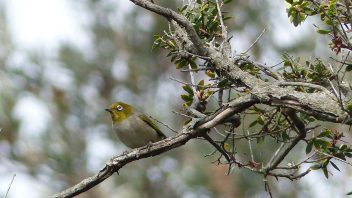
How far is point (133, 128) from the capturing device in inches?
259

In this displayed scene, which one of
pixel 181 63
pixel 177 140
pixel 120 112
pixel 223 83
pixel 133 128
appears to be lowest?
pixel 177 140

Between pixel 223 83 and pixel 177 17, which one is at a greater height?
pixel 177 17

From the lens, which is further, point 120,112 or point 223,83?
point 120,112

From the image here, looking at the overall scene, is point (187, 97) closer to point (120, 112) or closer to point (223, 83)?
point (223, 83)

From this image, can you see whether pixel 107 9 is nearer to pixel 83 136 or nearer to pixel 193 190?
pixel 83 136

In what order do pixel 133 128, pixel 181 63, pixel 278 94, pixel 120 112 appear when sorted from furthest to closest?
1. pixel 120 112
2. pixel 133 128
3. pixel 181 63
4. pixel 278 94

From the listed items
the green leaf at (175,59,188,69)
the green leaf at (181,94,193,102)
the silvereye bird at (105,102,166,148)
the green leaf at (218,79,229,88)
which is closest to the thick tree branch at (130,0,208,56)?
the green leaf at (218,79,229,88)

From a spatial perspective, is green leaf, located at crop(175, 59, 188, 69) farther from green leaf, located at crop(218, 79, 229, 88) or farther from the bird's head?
the bird's head

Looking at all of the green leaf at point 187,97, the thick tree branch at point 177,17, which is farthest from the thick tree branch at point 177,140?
the green leaf at point 187,97

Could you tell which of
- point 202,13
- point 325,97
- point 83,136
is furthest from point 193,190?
point 325,97

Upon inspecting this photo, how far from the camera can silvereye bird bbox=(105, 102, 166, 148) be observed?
6492mm

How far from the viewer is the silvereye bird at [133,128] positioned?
256 inches

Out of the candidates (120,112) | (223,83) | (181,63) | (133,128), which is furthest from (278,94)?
(120,112)

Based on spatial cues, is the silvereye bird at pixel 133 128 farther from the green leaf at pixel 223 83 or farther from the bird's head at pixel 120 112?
the green leaf at pixel 223 83
